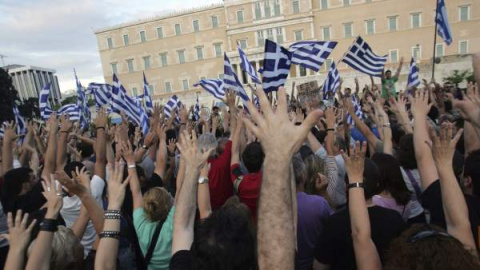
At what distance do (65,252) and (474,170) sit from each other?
8.22 ft

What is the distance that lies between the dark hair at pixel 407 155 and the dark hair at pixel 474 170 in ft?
2.15

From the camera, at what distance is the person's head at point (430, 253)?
1209mm

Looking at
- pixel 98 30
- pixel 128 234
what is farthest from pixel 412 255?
pixel 98 30

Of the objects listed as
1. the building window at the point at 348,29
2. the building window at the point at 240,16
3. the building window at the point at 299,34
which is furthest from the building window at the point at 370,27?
the building window at the point at 240,16

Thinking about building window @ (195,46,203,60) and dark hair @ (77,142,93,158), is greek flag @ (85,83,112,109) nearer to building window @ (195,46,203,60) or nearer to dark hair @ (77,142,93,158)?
dark hair @ (77,142,93,158)

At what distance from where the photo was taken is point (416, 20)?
3994 cm

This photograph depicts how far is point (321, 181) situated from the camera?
9.80 ft

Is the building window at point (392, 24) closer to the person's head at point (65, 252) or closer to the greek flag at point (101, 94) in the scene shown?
the greek flag at point (101, 94)

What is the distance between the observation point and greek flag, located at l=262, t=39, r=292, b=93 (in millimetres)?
5055

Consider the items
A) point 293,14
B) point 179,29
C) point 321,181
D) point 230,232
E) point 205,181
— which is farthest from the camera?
point 179,29

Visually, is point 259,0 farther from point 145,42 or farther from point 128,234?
point 128,234

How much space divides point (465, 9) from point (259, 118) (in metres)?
46.9

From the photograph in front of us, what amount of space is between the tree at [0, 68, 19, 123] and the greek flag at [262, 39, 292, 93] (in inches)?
1135

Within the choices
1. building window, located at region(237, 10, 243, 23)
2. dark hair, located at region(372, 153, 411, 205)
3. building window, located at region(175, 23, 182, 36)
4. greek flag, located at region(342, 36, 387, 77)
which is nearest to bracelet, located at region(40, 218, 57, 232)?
dark hair, located at region(372, 153, 411, 205)
